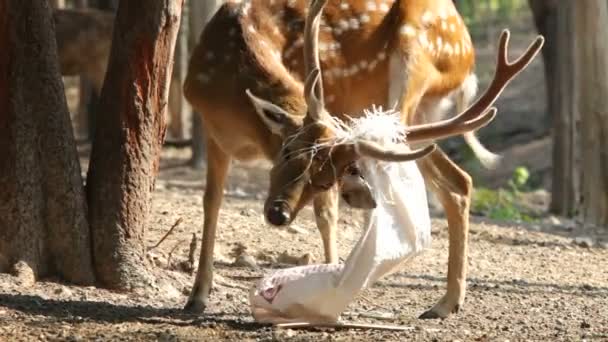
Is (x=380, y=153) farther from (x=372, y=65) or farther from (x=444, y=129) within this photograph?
(x=372, y=65)

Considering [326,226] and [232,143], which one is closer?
[232,143]

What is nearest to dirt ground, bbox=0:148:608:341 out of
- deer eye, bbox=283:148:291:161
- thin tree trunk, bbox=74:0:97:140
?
deer eye, bbox=283:148:291:161

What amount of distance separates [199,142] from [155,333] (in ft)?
28.5

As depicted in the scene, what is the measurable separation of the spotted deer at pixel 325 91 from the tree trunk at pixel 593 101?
3.80m

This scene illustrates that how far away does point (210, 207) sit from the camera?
21.1ft

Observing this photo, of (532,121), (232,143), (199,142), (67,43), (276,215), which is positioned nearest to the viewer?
(276,215)

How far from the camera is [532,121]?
21344 millimetres

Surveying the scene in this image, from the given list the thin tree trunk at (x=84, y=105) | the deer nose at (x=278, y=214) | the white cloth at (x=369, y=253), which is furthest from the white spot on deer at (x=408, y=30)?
the thin tree trunk at (x=84, y=105)

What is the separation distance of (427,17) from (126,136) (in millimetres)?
1735

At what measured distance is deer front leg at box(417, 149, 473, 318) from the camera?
6.33 m

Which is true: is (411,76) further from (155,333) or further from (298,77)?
(155,333)

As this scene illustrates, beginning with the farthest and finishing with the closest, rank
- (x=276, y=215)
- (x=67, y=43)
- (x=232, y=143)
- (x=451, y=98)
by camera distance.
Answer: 1. (x=67, y=43)
2. (x=451, y=98)
3. (x=232, y=143)
4. (x=276, y=215)

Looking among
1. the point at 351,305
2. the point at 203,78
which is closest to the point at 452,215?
the point at 351,305

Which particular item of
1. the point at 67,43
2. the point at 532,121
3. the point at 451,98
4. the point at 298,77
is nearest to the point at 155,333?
the point at 298,77
